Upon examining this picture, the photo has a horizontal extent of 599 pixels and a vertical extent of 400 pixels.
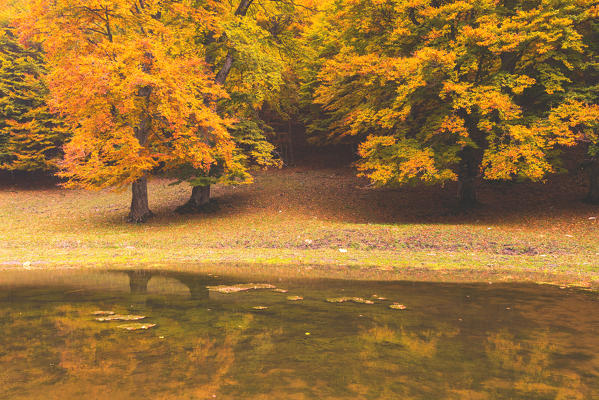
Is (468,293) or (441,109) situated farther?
(441,109)

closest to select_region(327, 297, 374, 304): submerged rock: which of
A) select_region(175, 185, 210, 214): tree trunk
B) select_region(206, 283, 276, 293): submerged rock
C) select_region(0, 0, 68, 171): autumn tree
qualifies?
select_region(206, 283, 276, 293): submerged rock

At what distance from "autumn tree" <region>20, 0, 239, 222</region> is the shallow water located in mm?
10718

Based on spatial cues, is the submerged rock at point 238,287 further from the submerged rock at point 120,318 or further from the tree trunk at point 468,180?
the tree trunk at point 468,180

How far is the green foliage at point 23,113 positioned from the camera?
110ft

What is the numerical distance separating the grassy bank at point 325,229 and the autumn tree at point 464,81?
2343 millimetres

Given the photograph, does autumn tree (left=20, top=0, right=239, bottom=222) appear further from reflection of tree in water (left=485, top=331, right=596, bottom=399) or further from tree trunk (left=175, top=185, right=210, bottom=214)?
reflection of tree in water (left=485, top=331, right=596, bottom=399)

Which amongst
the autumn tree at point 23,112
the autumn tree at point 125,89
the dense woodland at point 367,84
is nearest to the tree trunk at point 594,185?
the dense woodland at point 367,84

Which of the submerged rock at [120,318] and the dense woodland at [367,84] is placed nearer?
the submerged rock at [120,318]

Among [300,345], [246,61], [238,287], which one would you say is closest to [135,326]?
[300,345]

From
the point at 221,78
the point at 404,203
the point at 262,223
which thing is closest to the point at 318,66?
the point at 221,78

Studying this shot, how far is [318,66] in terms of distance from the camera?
31859 mm

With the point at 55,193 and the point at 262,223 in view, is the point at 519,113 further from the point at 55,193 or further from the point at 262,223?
the point at 55,193

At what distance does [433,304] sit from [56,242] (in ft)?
44.3

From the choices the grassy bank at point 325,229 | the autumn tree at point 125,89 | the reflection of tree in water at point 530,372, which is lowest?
the grassy bank at point 325,229
